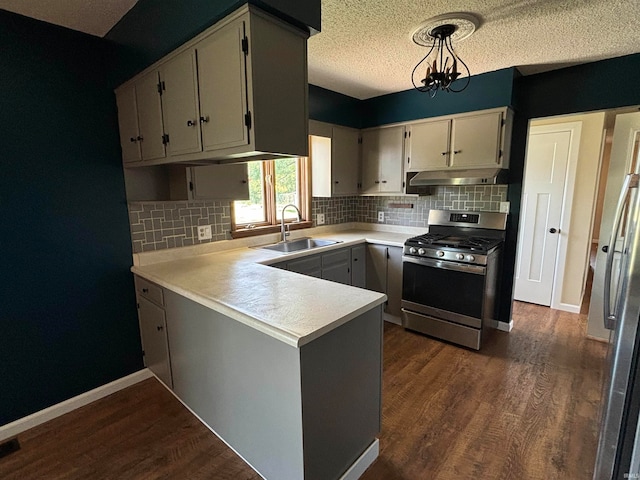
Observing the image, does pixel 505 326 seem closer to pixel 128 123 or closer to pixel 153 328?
pixel 153 328

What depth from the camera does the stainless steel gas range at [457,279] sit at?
108 inches

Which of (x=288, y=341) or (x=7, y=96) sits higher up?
(x=7, y=96)

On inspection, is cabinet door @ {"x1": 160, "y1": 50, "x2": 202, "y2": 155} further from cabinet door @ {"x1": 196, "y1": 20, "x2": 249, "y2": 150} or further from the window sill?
the window sill

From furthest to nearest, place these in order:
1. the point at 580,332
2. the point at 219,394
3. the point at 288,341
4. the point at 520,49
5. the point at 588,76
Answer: the point at 580,332 < the point at 588,76 < the point at 520,49 < the point at 219,394 < the point at 288,341

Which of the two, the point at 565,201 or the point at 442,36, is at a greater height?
the point at 442,36

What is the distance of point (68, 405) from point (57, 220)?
4.02 feet

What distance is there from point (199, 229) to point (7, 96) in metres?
1.34

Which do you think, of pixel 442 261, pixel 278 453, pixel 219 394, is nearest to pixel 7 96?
pixel 219 394

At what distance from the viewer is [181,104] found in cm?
170

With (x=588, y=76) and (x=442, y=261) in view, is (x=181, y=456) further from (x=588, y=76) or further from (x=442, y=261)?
(x=588, y=76)

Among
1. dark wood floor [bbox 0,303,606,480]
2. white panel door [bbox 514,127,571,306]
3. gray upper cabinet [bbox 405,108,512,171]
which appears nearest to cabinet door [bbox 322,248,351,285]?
dark wood floor [bbox 0,303,606,480]

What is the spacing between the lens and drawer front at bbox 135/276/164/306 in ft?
6.86

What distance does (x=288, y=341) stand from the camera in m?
1.19

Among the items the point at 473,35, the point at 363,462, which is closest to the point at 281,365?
the point at 363,462
